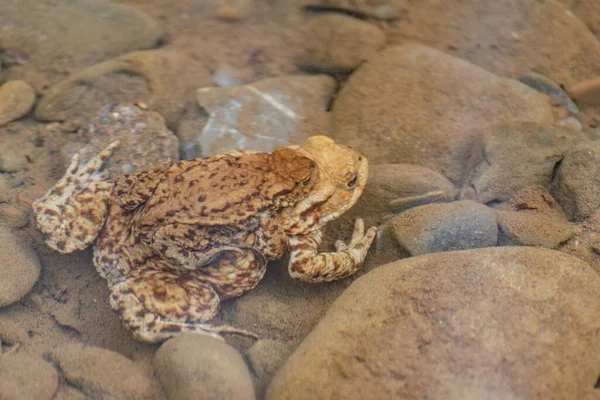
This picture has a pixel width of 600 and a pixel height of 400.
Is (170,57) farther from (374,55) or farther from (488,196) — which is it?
(488,196)

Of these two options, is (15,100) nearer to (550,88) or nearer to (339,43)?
(339,43)

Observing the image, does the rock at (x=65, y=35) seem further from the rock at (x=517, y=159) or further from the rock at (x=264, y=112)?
the rock at (x=517, y=159)

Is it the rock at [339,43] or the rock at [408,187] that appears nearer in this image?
the rock at [408,187]

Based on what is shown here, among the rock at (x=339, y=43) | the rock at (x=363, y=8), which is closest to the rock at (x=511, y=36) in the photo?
the rock at (x=363, y=8)

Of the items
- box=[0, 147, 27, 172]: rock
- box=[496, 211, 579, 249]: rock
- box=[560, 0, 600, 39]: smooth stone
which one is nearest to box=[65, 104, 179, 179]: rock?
box=[0, 147, 27, 172]: rock

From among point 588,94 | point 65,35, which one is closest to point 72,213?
point 65,35
